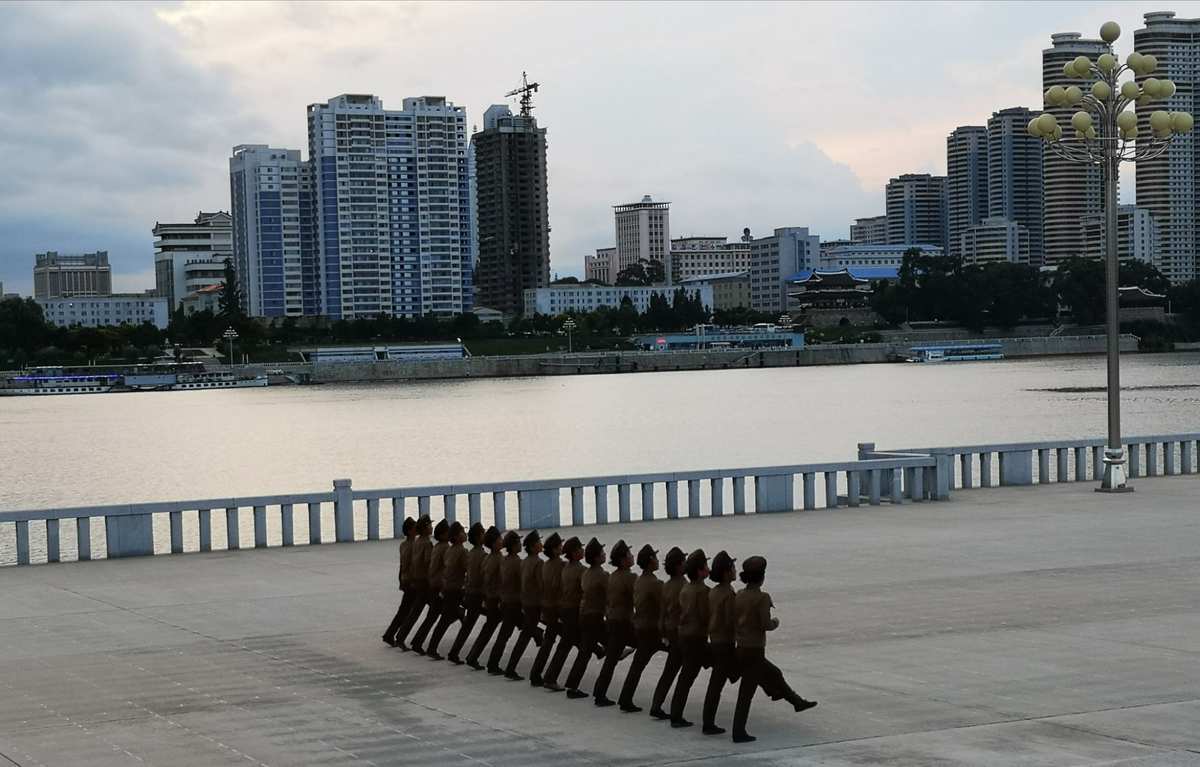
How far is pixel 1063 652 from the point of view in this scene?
15414 millimetres

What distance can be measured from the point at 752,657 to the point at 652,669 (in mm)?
2885

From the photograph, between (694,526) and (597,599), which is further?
(694,526)

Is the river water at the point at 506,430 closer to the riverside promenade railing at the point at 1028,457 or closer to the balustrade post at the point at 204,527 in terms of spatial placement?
the riverside promenade railing at the point at 1028,457

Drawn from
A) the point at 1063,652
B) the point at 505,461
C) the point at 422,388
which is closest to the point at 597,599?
the point at 1063,652

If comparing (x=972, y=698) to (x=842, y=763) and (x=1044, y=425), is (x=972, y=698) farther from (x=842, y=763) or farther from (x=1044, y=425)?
(x=1044, y=425)

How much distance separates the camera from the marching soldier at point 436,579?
16.2 m

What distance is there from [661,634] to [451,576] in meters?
3.26

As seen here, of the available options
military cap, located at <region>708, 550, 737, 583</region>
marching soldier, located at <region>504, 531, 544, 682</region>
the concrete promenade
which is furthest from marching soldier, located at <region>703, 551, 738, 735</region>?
marching soldier, located at <region>504, 531, 544, 682</region>

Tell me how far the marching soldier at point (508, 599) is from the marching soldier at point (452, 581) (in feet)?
2.41

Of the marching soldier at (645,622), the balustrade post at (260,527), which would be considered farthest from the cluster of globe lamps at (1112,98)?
the marching soldier at (645,622)

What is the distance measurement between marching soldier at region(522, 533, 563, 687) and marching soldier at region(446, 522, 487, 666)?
3.55 feet

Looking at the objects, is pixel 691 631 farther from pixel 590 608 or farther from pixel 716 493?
pixel 716 493

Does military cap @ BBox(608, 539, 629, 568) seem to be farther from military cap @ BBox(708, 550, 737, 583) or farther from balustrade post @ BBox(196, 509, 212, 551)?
balustrade post @ BBox(196, 509, 212, 551)

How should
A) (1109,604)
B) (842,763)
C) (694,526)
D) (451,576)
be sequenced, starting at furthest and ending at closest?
(694,526) < (1109,604) < (451,576) < (842,763)
